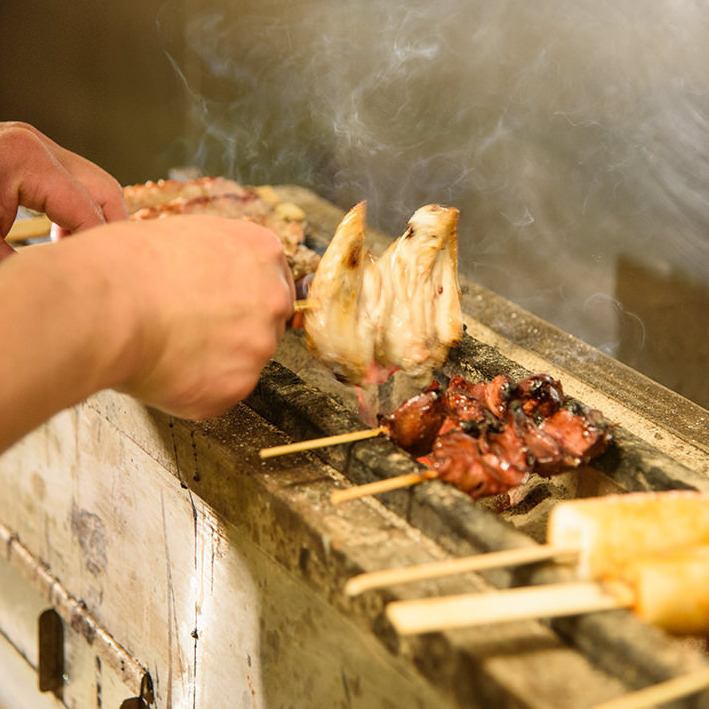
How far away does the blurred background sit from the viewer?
5383 millimetres

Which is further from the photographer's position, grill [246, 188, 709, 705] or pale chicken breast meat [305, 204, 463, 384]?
pale chicken breast meat [305, 204, 463, 384]

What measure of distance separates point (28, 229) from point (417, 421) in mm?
2743

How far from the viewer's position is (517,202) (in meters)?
6.30

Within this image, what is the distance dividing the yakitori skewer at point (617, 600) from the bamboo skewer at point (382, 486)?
373 millimetres

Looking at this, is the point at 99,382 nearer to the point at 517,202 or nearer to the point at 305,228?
the point at 305,228

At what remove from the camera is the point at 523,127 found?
6.18 metres

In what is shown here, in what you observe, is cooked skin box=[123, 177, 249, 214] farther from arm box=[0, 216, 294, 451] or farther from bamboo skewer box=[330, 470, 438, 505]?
bamboo skewer box=[330, 470, 438, 505]

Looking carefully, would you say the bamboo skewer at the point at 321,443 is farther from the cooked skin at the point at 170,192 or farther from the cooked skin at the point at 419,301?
the cooked skin at the point at 170,192

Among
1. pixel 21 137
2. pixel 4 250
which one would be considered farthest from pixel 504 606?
pixel 21 137

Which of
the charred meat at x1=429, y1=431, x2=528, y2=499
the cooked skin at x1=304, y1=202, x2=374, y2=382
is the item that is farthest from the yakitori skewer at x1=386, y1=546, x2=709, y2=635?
the cooked skin at x1=304, y1=202, x2=374, y2=382

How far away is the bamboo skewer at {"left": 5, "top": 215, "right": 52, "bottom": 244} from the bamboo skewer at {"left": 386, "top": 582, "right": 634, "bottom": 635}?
3.40m

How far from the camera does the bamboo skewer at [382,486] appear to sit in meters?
2.46

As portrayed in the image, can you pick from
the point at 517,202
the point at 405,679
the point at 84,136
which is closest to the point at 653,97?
the point at 517,202

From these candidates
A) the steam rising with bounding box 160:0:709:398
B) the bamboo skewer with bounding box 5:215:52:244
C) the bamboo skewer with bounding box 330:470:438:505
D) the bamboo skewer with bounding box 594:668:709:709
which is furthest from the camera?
the steam rising with bounding box 160:0:709:398
